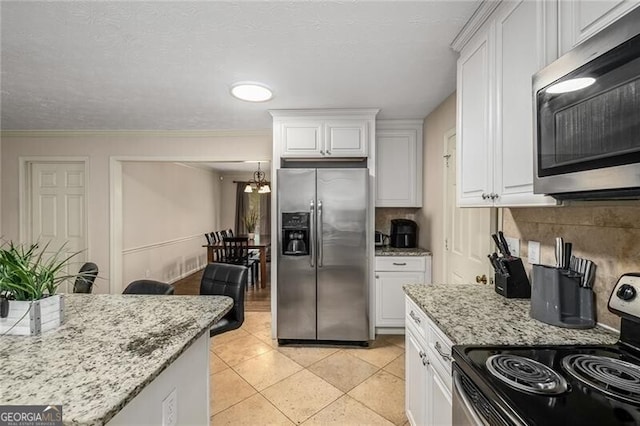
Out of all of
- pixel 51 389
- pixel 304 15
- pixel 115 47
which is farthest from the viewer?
pixel 115 47

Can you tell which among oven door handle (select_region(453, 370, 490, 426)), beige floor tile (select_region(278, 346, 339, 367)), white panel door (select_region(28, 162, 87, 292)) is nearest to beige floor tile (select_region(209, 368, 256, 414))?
beige floor tile (select_region(278, 346, 339, 367))

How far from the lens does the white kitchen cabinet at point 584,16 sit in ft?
2.54

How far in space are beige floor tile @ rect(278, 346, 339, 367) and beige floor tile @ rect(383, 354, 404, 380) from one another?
1.76ft

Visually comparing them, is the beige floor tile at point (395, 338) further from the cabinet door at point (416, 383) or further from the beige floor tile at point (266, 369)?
the cabinet door at point (416, 383)

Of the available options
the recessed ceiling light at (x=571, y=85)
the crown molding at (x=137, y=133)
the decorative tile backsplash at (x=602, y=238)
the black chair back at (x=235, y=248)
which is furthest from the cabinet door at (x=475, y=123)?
the black chair back at (x=235, y=248)

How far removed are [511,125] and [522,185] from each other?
0.27m

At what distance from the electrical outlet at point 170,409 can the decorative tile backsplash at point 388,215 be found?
2.83 meters

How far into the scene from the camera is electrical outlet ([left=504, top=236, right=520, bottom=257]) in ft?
5.43

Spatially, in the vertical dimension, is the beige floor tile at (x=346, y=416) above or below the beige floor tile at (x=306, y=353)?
below

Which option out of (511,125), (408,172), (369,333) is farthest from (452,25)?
(369,333)

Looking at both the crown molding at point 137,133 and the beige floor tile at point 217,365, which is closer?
the beige floor tile at point 217,365

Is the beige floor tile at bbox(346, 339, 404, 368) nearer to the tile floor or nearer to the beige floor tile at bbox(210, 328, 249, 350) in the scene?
the tile floor

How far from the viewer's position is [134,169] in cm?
449

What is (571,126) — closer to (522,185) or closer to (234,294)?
(522,185)
